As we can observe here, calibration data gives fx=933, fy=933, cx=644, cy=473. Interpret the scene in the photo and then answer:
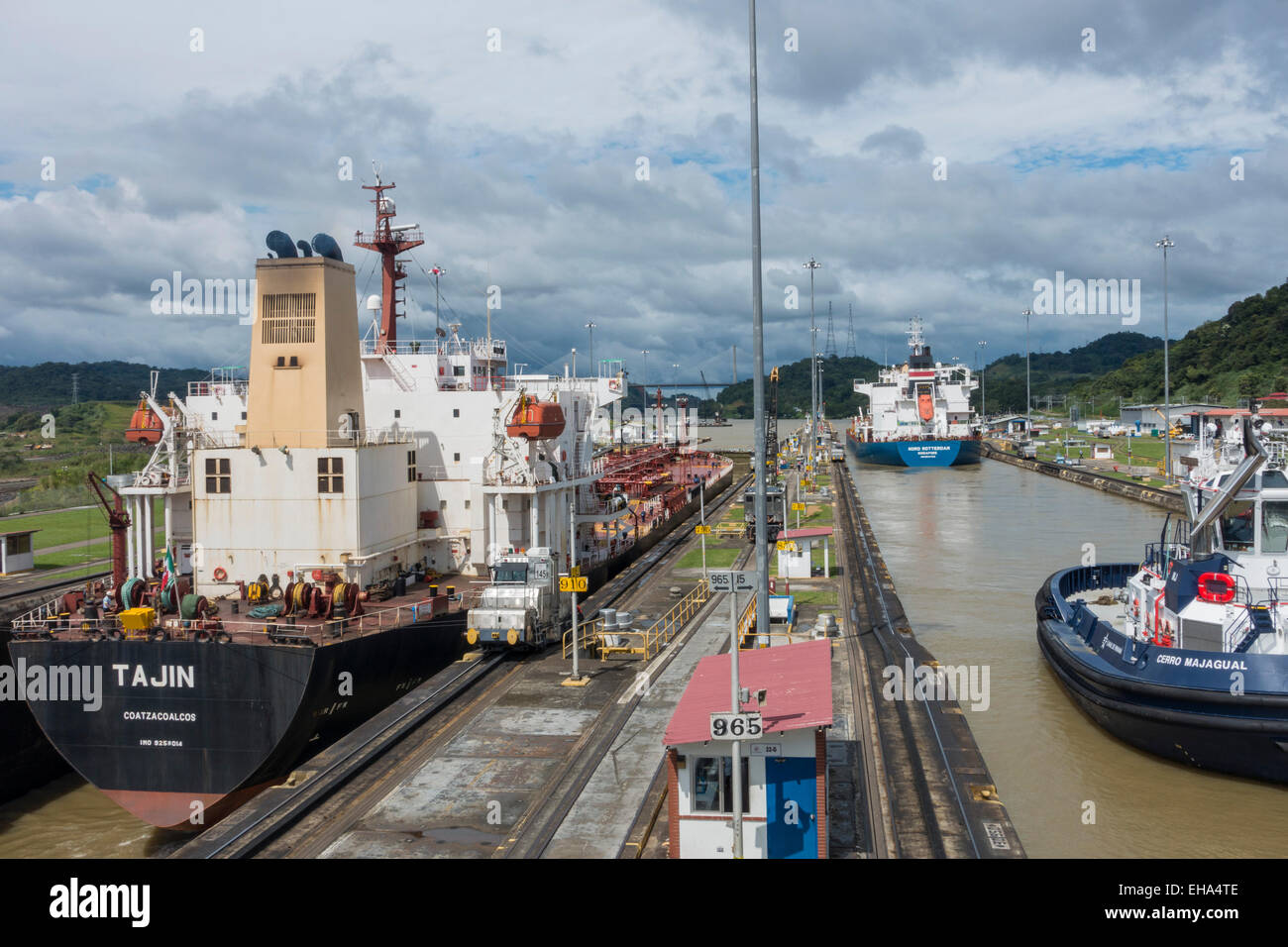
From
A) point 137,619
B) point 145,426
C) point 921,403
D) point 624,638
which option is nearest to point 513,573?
point 624,638

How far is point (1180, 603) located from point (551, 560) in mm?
13638

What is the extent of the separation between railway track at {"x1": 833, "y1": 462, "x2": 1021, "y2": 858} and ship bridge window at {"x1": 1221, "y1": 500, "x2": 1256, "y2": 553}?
6.12 metres

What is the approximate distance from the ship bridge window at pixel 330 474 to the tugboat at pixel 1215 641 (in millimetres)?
16475

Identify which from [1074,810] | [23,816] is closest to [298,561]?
[23,816]

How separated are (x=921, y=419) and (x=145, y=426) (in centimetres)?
8256

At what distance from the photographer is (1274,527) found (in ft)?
56.5

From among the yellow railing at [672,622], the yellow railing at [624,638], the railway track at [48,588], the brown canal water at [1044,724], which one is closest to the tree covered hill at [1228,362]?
the brown canal water at [1044,724]

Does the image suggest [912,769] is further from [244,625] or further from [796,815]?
[244,625]

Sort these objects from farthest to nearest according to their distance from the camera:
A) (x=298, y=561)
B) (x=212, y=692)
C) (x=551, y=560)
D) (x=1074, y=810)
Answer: (x=551, y=560) < (x=298, y=561) < (x=212, y=692) < (x=1074, y=810)

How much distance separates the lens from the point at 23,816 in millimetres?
19594

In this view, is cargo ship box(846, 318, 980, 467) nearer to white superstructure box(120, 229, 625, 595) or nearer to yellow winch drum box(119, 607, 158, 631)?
white superstructure box(120, 229, 625, 595)

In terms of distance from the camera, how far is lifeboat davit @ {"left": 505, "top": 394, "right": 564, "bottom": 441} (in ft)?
82.5

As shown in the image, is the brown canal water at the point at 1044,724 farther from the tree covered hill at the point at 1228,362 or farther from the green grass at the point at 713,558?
the tree covered hill at the point at 1228,362
